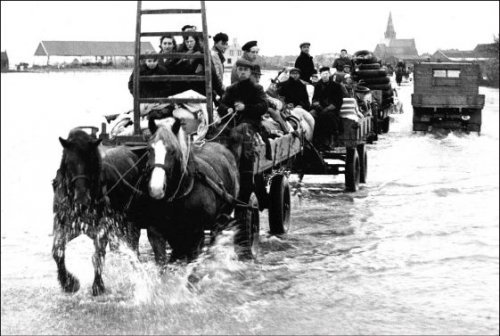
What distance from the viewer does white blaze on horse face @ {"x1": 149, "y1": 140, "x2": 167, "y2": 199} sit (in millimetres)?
7277

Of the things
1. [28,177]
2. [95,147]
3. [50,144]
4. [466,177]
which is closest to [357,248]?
[95,147]

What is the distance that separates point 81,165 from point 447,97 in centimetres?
2353

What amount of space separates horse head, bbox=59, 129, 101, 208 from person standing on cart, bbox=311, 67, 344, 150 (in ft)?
25.0

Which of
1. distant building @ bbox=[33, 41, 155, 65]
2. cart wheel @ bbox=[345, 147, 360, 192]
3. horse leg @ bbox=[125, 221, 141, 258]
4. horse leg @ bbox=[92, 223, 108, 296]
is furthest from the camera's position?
distant building @ bbox=[33, 41, 155, 65]

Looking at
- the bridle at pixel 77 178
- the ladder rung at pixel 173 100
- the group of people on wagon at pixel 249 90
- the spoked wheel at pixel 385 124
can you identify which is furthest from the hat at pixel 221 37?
the spoked wheel at pixel 385 124

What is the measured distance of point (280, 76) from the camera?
47.7ft

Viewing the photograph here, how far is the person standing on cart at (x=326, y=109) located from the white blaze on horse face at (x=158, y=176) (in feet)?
23.3

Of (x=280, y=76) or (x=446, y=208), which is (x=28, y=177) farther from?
(x=446, y=208)

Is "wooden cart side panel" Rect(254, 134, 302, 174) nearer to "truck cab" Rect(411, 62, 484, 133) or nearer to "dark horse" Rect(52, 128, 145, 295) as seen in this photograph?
"dark horse" Rect(52, 128, 145, 295)

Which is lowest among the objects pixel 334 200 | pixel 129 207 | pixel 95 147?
pixel 334 200

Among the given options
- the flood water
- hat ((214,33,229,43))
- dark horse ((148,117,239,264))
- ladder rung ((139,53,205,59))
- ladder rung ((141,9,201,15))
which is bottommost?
the flood water

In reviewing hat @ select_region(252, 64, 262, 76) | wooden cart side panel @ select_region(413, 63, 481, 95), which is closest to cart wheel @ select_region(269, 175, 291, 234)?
hat @ select_region(252, 64, 262, 76)

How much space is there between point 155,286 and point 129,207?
85 cm

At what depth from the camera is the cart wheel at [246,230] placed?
9.62 meters
